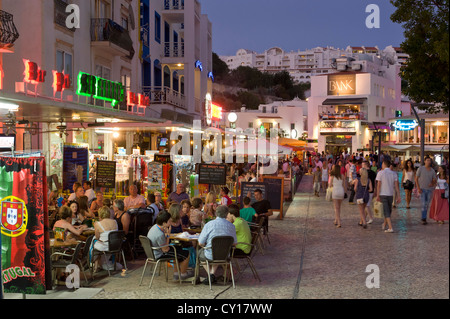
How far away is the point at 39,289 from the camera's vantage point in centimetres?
849

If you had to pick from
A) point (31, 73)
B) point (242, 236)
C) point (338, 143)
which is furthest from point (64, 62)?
point (338, 143)

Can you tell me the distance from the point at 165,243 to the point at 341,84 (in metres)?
66.9

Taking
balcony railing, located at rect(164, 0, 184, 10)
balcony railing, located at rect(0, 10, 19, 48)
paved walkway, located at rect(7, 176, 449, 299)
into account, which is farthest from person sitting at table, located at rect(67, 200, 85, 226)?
balcony railing, located at rect(164, 0, 184, 10)

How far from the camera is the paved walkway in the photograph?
8.63 meters

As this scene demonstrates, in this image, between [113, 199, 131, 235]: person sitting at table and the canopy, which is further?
the canopy

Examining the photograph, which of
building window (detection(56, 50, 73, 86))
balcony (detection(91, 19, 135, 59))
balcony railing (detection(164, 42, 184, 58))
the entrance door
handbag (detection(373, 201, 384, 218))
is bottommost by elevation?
handbag (detection(373, 201, 384, 218))

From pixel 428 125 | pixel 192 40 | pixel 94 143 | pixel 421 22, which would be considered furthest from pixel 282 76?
pixel 421 22

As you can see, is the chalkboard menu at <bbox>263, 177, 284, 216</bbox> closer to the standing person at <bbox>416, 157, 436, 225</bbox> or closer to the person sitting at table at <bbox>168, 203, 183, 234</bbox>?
the standing person at <bbox>416, 157, 436, 225</bbox>

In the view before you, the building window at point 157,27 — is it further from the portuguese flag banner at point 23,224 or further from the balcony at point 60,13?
the portuguese flag banner at point 23,224

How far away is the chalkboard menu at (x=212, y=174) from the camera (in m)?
16.8

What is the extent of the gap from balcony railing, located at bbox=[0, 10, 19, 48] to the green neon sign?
2.30 meters

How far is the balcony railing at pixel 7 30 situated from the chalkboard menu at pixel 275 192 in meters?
8.94

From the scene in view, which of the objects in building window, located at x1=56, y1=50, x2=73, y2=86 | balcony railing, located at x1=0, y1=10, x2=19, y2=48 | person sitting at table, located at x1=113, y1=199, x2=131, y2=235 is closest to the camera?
person sitting at table, located at x1=113, y1=199, x2=131, y2=235
